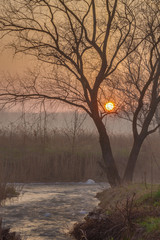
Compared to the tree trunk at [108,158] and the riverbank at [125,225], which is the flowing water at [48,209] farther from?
the tree trunk at [108,158]

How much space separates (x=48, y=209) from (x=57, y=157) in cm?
804

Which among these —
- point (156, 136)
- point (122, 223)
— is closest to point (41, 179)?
point (156, 136)

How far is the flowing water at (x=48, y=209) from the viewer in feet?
28.0

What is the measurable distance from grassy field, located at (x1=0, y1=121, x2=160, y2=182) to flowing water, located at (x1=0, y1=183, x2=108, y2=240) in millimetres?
1562

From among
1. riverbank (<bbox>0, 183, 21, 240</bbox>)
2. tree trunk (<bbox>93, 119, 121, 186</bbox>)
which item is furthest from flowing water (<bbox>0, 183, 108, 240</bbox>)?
tree trunk (<bbox>93, 119, 121, 186</bbox>)

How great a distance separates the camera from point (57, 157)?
767 inches

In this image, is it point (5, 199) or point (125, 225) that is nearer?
point (125, 225)

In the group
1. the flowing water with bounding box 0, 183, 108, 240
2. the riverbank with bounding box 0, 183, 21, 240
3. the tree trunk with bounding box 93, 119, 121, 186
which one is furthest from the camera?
the tree trunk with bounding box 93, 119, 121, 186

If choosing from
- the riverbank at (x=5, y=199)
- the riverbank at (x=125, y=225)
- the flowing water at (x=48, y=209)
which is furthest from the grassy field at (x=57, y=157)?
the riverbank at (x=125, y=225)

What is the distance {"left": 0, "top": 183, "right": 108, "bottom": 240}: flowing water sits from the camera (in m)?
8.52

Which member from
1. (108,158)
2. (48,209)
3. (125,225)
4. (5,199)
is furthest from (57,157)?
(125,225)

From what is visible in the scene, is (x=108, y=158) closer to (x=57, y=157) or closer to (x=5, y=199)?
(x=5, y=199)

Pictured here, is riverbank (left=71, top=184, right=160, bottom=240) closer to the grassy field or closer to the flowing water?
the flowing water

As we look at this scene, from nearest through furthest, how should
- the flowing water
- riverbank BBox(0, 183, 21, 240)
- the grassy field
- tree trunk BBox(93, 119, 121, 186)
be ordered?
1. riverbank BBox(0, 183, 21, 240)
2. the flowing water
3. tree trunk BBox(93, 119, 121, 186)
4. the grassy field
